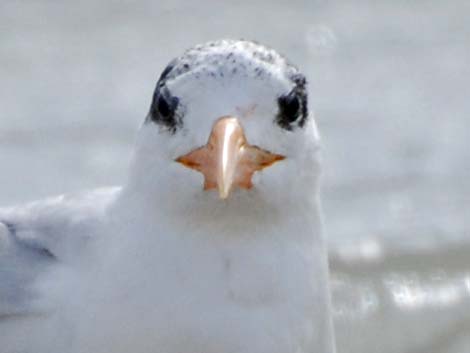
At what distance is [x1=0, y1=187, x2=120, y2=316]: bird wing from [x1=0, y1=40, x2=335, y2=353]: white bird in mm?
41

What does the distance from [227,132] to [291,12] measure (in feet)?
13.3

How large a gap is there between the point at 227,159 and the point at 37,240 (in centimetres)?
60

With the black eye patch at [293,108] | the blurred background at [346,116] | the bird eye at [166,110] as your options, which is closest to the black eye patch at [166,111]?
the bird eye at [166,110]

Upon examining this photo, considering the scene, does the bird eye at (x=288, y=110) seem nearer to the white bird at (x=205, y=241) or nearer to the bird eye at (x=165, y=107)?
the white bird at (x=205, y=241)

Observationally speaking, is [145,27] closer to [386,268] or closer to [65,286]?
[386,268]

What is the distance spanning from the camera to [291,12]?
8.02m

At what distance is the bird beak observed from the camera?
396cm

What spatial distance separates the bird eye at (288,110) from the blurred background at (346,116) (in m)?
1.82

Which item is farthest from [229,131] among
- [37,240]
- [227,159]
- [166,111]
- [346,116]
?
[346,116]

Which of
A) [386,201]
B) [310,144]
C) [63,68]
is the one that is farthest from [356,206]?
[310,144]

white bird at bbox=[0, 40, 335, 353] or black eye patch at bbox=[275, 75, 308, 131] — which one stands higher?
black eye patch at bbox=[275, 75, 308, 131]

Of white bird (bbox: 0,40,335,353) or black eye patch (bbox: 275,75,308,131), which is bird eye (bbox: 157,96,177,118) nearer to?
white bird (bbox: 0,40,335,353)

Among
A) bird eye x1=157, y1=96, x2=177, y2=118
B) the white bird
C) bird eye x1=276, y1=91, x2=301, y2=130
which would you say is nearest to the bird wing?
the white bird

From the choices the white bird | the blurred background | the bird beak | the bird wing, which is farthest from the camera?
the blurred background
